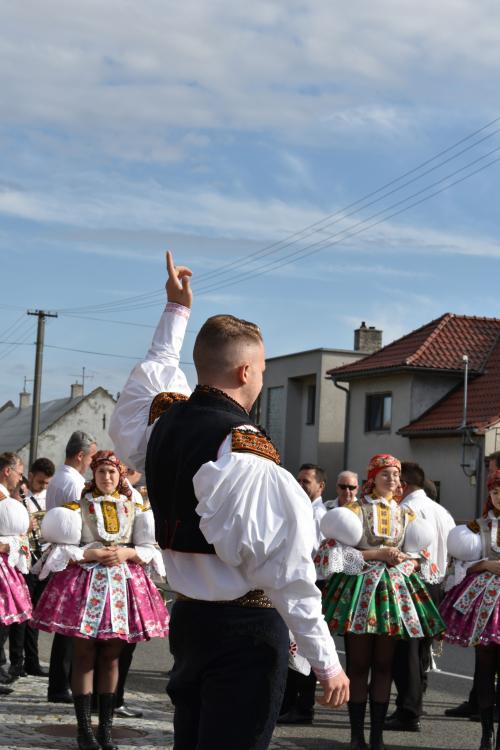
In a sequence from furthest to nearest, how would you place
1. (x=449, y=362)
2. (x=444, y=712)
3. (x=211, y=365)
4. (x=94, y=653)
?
(x=449, y=362) → (x=444, y=712) → (x=94, y=653) → (x=211, y=365)

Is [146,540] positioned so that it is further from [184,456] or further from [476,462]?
[476,462]

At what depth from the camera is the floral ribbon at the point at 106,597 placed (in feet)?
25.5

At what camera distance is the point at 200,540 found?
12.6 feet

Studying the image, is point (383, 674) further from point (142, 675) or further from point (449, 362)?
point (449, 362)

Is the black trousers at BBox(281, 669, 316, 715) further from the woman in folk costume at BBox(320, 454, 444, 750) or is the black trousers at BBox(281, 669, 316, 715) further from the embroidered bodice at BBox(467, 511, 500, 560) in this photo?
the embroidered bodice at BBox(467, 511, 500, 560)

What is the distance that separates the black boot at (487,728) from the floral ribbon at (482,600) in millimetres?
439

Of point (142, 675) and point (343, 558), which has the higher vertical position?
point (343, 558)

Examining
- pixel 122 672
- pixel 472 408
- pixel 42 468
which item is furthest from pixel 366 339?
pixel 122 672

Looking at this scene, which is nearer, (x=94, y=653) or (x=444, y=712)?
(x=94, y=653)

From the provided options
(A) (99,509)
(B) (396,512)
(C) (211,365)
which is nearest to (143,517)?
(A) (99,509)

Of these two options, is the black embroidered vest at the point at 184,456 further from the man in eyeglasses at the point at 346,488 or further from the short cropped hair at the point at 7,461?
the man in eyeglasses at the point at 346,488

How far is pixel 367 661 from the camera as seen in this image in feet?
26.5

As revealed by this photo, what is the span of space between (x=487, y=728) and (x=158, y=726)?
7.52ft

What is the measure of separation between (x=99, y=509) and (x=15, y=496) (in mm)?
3468
